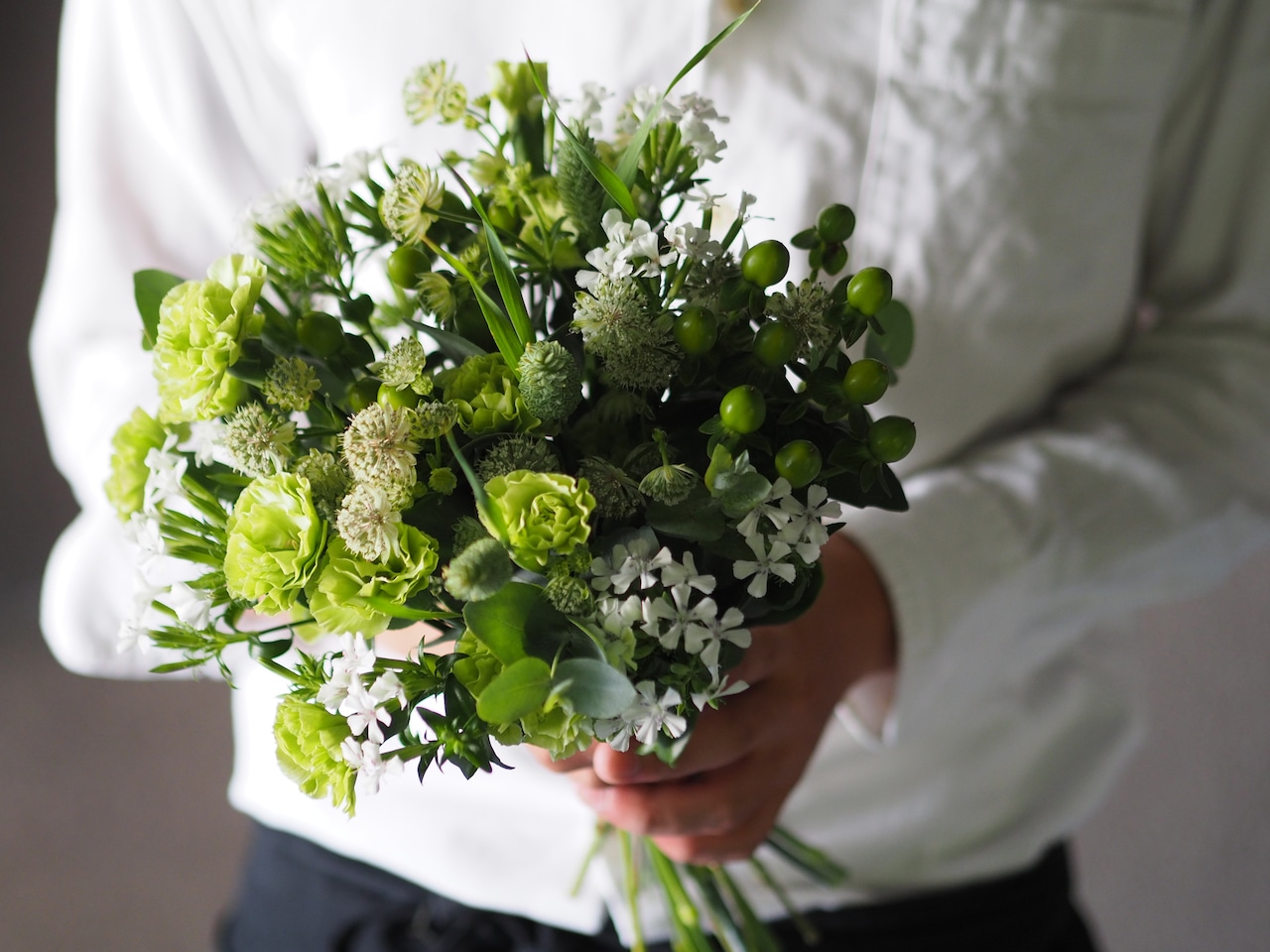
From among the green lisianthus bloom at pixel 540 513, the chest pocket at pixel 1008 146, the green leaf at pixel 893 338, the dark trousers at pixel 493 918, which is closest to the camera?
the green lisianthus bloom at pixel 540 513

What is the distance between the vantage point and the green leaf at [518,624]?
0.83 ft

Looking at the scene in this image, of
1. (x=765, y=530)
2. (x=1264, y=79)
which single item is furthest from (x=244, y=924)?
(x=1264, y=79)

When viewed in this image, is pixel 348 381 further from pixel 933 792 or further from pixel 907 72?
pixel 933 792

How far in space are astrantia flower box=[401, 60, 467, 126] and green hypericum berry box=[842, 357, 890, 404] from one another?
0.16 m

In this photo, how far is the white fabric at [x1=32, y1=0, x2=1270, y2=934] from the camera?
490 mm

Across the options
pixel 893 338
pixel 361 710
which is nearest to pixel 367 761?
pixel 361 710

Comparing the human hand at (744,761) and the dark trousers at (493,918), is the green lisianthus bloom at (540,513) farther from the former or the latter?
the dark trousers at (493,918)

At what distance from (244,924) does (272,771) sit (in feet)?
0.47

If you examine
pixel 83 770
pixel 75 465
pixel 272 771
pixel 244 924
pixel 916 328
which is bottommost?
pixel 83 770

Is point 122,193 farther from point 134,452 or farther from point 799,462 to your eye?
point 799,462

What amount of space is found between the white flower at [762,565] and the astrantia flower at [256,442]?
128mm

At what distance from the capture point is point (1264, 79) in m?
0.52

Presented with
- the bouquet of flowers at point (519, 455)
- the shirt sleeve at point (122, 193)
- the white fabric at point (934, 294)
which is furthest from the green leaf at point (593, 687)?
the shirt sleeve at point (122, 193)

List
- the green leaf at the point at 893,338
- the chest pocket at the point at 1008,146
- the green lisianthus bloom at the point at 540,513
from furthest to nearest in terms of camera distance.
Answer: the chest pocket at the point at 1008,146 → the green leaf at the point at 893,338 → the green lisianthus bloom at the point at 540,513
